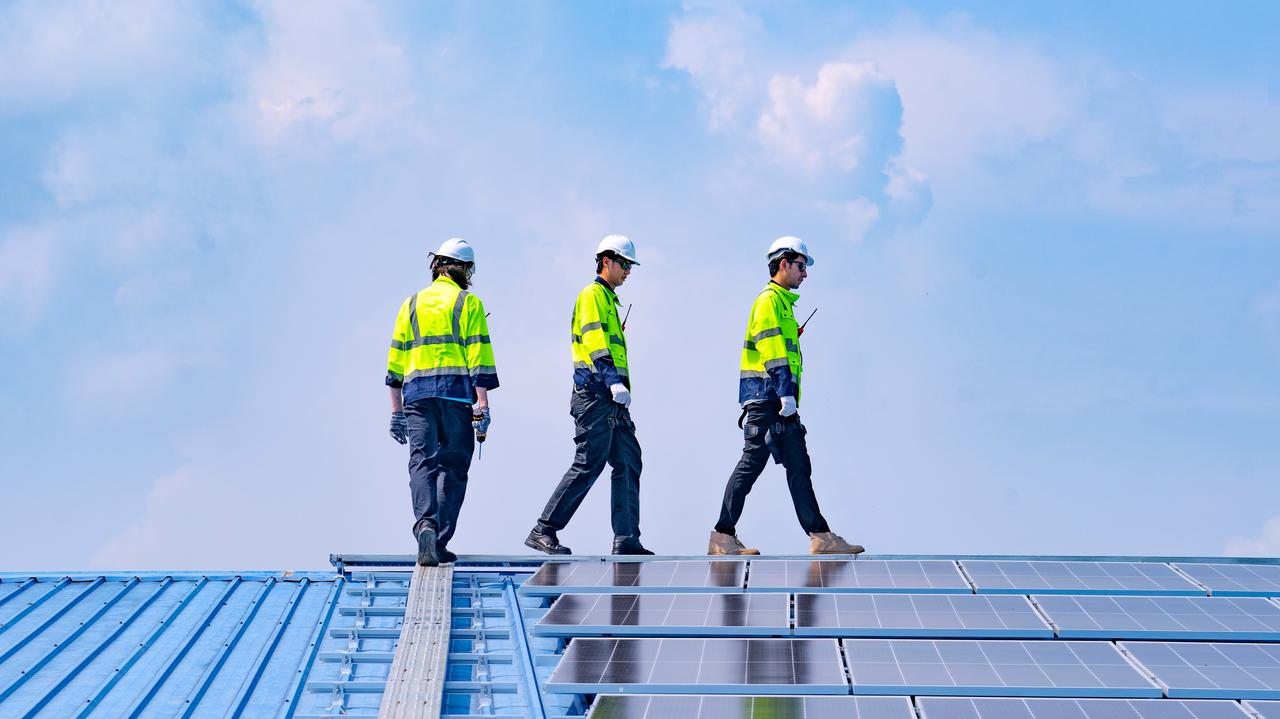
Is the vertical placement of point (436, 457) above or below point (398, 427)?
below

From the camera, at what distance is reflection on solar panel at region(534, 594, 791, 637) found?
10453 mm

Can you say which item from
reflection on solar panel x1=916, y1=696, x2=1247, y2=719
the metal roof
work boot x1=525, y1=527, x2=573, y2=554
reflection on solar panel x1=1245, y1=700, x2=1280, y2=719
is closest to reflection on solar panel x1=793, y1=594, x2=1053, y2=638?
reflection on solar panel x1=916, y1=696, x2=1247, y2=719

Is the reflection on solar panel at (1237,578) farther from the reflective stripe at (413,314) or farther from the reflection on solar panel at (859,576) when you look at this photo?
the reflective stripe at (413,314)

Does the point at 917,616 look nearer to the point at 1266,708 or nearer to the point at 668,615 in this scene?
the point at 668,615

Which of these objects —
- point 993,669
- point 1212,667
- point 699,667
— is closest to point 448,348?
point 699,667

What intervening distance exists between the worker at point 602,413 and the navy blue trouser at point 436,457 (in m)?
1.31

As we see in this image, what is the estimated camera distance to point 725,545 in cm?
1455

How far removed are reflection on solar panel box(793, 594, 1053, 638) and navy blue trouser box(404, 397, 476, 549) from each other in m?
3.57

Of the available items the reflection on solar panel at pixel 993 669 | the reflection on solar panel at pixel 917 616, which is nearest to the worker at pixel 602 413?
the reflection on solar panel at pixel 917 616

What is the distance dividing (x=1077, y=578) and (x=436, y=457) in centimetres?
612

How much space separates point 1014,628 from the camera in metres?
10.5

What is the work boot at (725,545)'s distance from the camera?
14500 millimetres

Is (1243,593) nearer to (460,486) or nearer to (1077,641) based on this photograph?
(1077,641)

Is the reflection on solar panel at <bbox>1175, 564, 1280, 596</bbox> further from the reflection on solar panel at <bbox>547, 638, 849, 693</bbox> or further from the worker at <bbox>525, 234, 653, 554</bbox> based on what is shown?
the worker at <bbox>525, 234, 653, 554</bbox>
